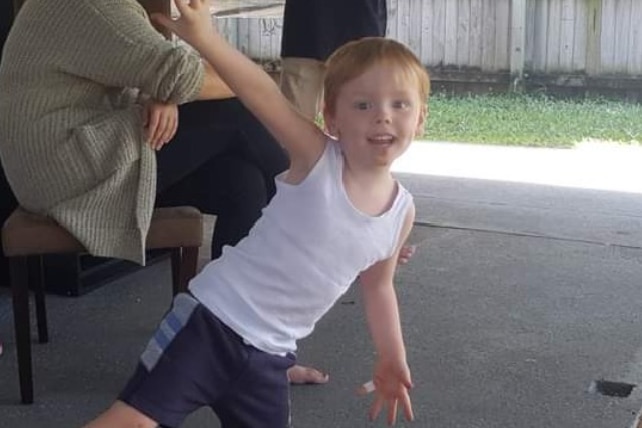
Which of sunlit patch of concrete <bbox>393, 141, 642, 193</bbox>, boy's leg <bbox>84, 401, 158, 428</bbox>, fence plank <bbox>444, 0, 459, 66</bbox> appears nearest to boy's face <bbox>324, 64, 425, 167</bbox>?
boy's leg <bbox>84, 401, 158, 428</bbox>

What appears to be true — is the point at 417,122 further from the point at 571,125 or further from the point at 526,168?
the point at 571,125

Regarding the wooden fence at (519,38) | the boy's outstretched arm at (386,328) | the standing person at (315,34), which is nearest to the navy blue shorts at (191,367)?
the boy's outstretched arm at (386,328)

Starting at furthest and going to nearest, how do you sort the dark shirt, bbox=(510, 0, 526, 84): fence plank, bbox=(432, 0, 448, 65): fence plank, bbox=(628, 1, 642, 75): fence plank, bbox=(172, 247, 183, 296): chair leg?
bbox=(432, 0, 448, 65): fence plank
bbox=(510, 0, 526, 84): fence plank
bbox=(628, 1, 642, 75): fence plank
the dark shirt
bbox=(172, 247, 183, 296): chair leg

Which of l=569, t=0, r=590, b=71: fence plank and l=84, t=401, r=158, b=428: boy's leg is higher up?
l=84, t=401, r=158, b=428: boy's leg

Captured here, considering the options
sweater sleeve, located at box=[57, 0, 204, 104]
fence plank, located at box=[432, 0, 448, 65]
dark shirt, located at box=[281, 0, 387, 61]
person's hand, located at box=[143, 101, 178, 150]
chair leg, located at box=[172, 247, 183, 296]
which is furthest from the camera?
fence plank, located at box=[432, 0, 448, 65]

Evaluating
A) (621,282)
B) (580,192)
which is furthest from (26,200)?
(580,192)

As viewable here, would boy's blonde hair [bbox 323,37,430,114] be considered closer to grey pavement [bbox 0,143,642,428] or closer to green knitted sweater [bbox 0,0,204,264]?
green knitted sweater [bbox 0,0,204,264]

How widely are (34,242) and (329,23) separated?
4.67 ft

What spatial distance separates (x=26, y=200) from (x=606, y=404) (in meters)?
1.77

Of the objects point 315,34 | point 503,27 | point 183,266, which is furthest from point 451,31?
point 183,266

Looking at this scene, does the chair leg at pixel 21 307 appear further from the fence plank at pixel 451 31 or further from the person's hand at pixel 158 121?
the fence plank at pixel 451 31

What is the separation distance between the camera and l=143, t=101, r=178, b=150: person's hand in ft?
10.1

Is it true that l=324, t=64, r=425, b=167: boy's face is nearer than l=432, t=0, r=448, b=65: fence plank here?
Yes

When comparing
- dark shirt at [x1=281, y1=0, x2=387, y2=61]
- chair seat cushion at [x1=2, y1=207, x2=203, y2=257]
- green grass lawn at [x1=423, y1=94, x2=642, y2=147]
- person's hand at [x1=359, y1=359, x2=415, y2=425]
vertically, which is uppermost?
dark shirt at [x1=281, y1=0, x2=387, y2=61]
